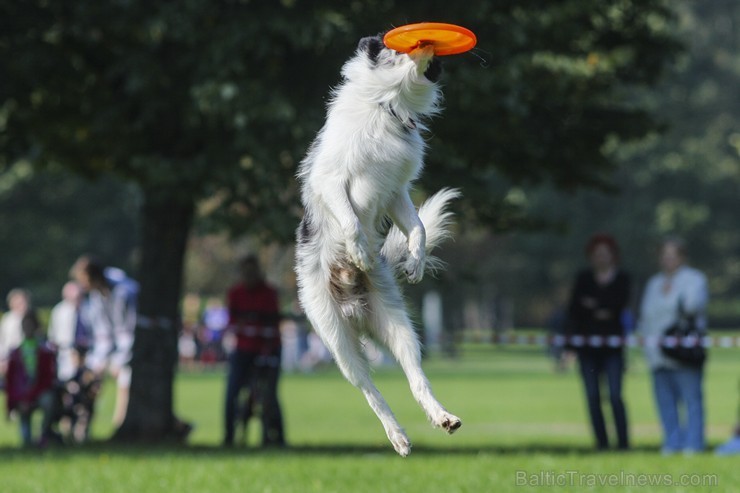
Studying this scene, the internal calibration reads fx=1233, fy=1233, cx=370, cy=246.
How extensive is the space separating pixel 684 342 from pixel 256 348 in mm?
4965

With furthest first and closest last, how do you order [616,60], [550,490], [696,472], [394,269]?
[616,60] < [696,472] < [550,490] < [394,269]

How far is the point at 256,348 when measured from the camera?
1472 centimetres

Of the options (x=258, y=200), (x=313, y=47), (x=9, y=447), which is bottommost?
(x=9, y=447)

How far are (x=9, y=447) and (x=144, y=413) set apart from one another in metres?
1.64

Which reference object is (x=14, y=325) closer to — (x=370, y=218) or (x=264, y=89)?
(x=264, y=89)

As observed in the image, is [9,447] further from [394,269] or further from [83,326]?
[394,269]

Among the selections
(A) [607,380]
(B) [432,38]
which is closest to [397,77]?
(B) [432,38]

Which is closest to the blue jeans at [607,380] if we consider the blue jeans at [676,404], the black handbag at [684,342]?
the blue jeans at [676,404]

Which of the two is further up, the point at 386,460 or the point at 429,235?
the point at 429,235

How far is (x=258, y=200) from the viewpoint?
1290 centimetres

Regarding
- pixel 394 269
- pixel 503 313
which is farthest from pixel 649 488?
pixel 503 313

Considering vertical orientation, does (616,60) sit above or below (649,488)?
above

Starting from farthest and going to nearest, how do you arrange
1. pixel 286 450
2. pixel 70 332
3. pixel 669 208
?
pixel 669 208
pixel 70 332
pixel 286 450

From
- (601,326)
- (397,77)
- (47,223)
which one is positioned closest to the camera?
(397,77)
